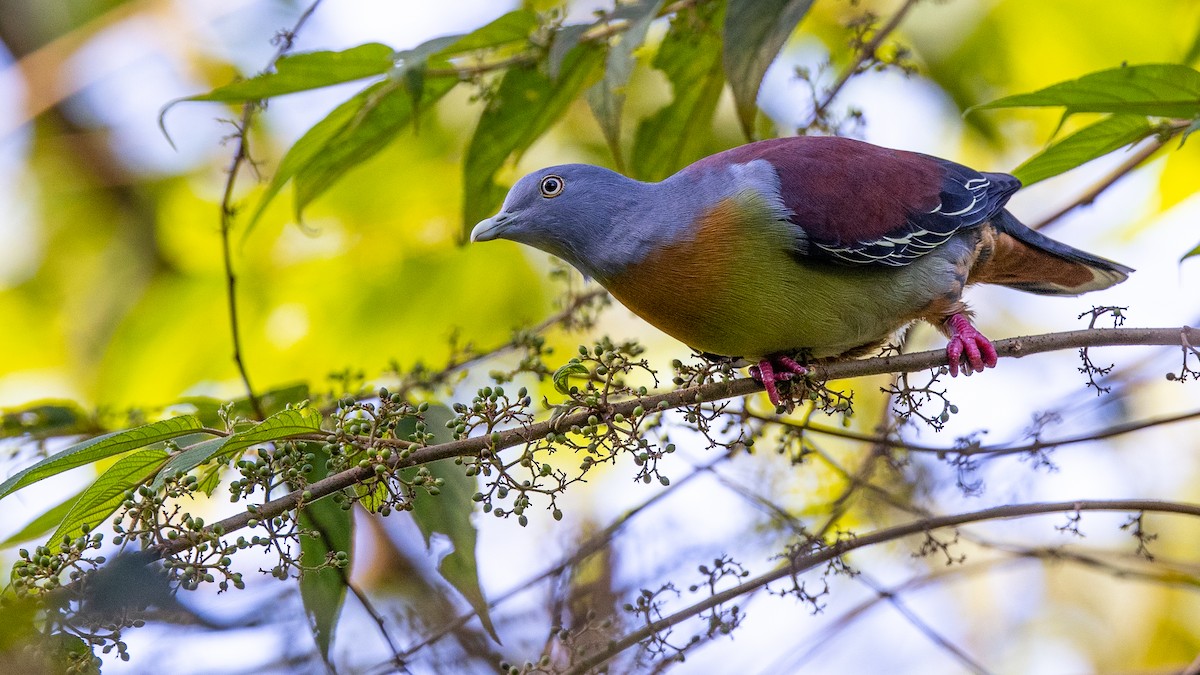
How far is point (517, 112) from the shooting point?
12.3ft

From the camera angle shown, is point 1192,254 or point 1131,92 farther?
point 1131,92

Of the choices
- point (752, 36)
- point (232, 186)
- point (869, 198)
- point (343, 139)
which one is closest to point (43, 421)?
point (232, 186)

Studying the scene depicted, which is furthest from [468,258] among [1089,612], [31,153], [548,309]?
[1089,612]

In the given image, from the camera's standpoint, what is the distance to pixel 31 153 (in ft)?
21.9

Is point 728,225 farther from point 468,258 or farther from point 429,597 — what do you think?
point 468,258

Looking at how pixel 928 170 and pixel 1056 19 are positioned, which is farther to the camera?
pixel 1056 19

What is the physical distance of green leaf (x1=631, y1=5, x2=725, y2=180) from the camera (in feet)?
12.4

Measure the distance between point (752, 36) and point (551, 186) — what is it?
2.86 feet

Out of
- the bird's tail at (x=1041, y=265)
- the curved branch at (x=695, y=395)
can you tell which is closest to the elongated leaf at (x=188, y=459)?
the curved branch at (x=695, y=395)

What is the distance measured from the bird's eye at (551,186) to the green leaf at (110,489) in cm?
166

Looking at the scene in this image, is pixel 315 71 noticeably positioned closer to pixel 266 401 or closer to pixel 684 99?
pixel 266 401

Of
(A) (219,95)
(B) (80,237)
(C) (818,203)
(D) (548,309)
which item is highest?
(B) (80,237)

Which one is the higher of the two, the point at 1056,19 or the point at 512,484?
the point at 1056,19

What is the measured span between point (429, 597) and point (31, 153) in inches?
213
